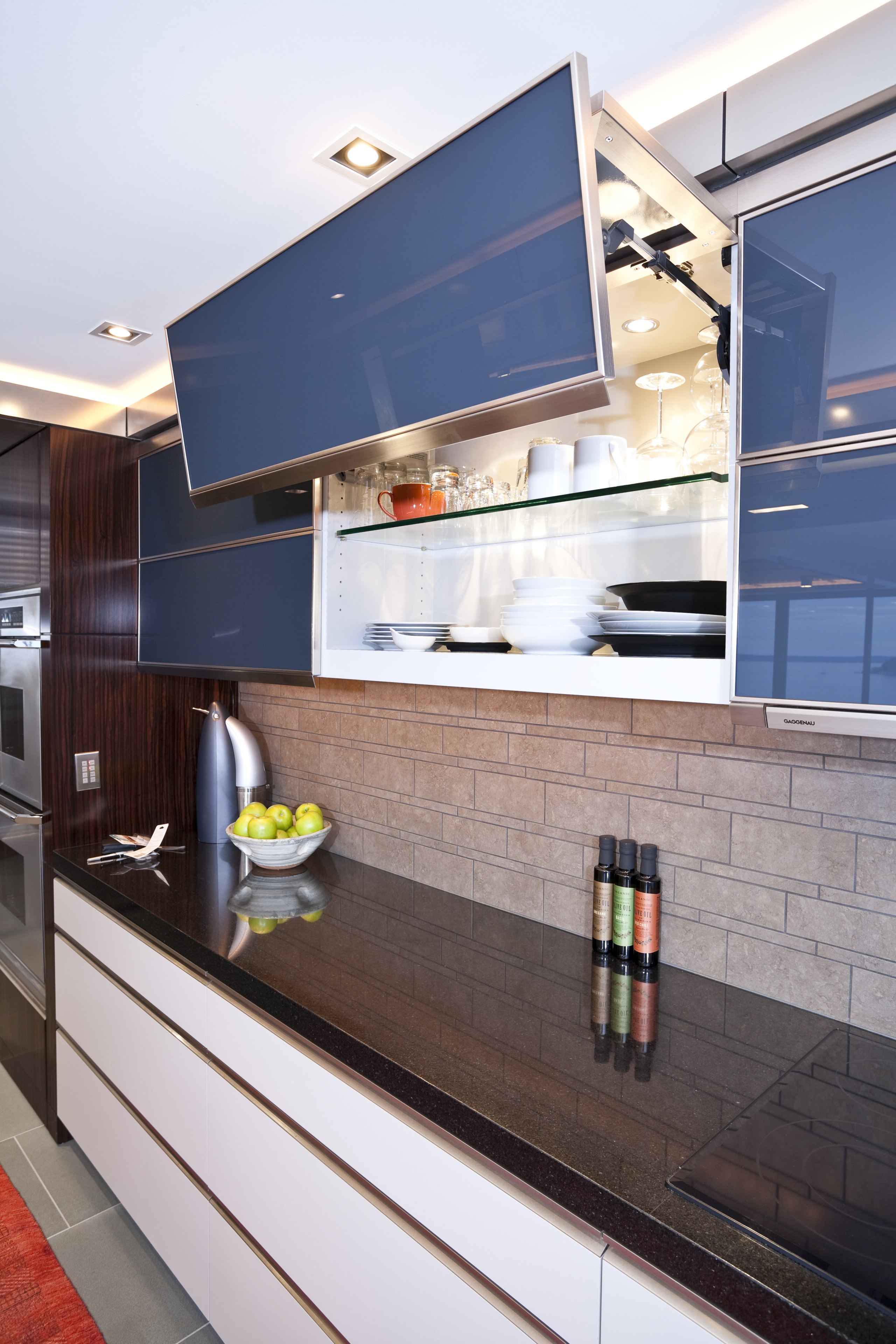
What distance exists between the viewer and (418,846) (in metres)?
2.06

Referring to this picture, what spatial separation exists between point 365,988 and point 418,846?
64 cm

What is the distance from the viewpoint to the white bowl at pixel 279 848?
211 centimetres

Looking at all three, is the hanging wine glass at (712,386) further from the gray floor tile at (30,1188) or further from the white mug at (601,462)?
the gray floor tile at (30,1188)

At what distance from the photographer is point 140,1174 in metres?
1.90

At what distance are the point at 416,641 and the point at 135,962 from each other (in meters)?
1.03

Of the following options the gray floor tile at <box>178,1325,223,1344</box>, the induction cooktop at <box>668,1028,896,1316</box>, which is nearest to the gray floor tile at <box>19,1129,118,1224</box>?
the gray floor tile at <box>178,1325,223,1344</box>

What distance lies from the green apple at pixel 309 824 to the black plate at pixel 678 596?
4.10 feet

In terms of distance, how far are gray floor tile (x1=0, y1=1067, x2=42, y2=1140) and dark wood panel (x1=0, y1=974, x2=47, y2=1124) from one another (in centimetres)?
2

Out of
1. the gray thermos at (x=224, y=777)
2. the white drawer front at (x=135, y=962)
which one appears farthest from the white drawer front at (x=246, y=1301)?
the gray thermos at (x=224, y=777)

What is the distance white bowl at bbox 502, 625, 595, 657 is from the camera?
134 centimetres

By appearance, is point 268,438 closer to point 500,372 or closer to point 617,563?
point 500,372

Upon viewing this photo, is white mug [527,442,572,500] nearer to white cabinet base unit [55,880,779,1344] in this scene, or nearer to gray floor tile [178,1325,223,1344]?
white cabinet base unit [55,880,779,1344]

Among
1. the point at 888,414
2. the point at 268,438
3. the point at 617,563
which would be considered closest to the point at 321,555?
the point at 268,438

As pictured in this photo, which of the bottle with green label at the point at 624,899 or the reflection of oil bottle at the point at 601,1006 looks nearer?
the reflection of oil bottle at the point at 601,1006
